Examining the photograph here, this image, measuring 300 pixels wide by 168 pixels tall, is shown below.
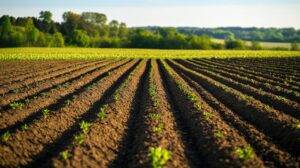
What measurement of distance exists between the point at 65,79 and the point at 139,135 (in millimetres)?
16104

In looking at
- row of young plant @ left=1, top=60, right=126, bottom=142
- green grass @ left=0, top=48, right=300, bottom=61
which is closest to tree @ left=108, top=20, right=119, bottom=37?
green grass @ left=0, top=48, right=300, bottom=61

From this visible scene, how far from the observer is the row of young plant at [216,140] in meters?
8.92

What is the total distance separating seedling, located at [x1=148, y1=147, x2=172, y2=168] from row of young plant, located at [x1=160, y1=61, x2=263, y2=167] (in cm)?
116

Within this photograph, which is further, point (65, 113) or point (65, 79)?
point (65, 79)

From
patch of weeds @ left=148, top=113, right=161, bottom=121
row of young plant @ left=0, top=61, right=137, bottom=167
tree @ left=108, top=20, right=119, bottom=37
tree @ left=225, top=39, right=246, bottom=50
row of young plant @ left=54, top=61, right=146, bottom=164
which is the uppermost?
tree @ left=108, top=20, right=119, bottom=37

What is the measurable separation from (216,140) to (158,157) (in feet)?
7.57

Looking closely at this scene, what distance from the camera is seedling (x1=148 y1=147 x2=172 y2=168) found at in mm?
8666

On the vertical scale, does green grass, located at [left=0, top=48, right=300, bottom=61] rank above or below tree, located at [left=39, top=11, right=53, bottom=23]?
below

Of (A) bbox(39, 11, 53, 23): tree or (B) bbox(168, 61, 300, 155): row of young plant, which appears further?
(A) bbox(39, 11, 53, 23): tree

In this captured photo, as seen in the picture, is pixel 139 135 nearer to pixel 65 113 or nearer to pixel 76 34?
pixel 65 113

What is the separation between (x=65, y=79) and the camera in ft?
87.5

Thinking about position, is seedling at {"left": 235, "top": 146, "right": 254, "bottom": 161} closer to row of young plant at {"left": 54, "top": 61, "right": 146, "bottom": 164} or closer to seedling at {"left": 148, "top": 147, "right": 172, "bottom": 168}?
seedling at {"left": 148, "top": 147, "right": 172, "bottom": 168}

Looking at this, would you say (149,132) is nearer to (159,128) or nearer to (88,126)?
(159,128)

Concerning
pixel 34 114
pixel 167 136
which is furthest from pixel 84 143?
pixel 34 114
